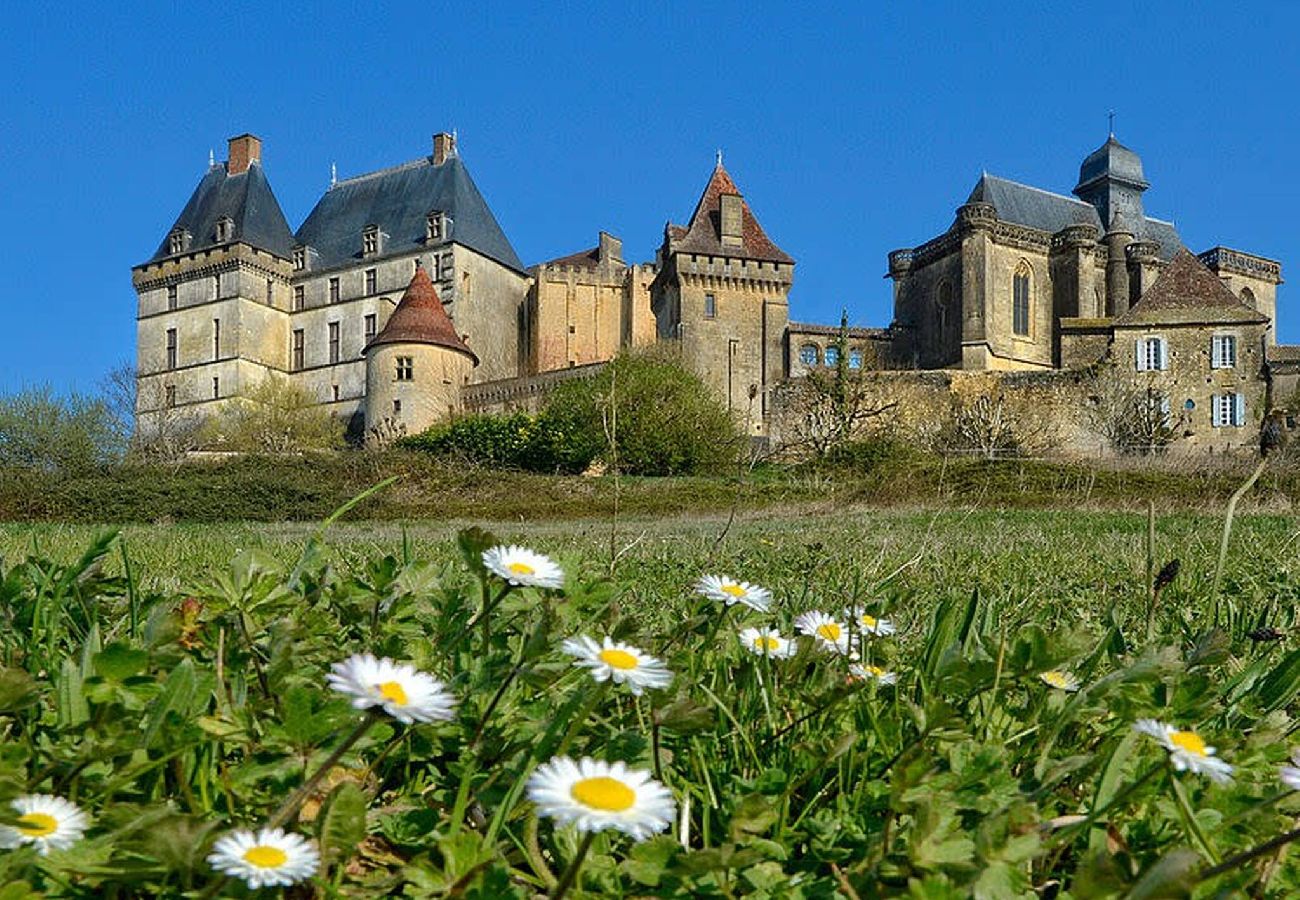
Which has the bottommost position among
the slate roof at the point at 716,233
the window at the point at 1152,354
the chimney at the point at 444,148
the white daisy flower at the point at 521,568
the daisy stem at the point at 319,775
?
the daisy stem at the point at 319,775

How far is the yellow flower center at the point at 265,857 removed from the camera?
27.6 inches

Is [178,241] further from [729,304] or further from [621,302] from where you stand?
[729,304]

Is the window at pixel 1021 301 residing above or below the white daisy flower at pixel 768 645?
above

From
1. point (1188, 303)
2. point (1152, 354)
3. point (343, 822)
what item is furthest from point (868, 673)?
point (1188, 303)

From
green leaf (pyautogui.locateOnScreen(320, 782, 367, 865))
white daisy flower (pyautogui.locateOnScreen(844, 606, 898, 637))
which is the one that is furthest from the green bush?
green leaf (pyautogui.locateOnScreen(320, 782, 367, 865))

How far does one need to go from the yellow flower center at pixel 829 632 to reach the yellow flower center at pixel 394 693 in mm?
935

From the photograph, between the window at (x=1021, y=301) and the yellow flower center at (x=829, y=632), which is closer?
the yellow flower center at (x=829, y=632)

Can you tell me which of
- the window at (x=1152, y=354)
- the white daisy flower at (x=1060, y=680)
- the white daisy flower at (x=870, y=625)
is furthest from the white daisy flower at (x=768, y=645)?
the window at (x=1152, y=354)

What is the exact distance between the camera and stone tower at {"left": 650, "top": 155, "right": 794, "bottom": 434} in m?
46.4

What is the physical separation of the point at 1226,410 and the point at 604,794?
42.9 meters

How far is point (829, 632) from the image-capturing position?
163 cm

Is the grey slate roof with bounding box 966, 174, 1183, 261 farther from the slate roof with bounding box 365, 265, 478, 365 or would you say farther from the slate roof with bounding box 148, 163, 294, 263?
the slate roof with bounding box 148, 163, 294, 263

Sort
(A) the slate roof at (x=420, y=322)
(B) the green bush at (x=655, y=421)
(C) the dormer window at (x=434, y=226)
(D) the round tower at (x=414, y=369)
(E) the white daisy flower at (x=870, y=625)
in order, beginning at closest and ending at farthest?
(E) the white daisy flower at (x=870, y=625) < (B) the green bush at (x=655, y=421) < (D) the round tower at (x=414, y=369) < (A) the slate roof at (x=420, y=322) < (C) the dormer window at (x=434, y=226)

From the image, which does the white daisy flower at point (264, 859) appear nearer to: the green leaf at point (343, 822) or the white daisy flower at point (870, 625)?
the green leaf at point (343, 822)
